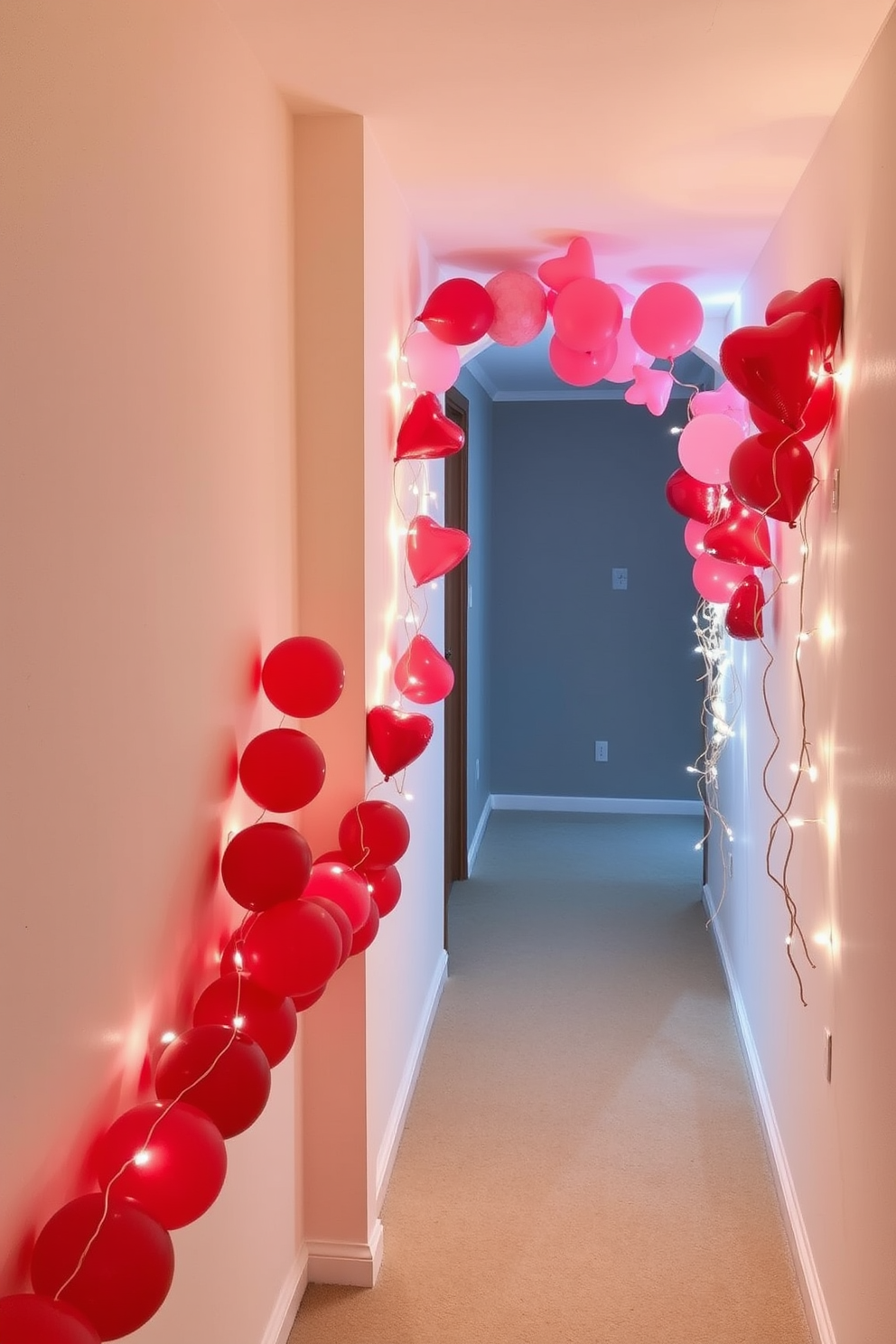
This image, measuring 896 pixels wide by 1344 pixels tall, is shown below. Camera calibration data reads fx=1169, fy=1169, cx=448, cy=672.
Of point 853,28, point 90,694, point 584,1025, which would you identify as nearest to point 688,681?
point 584,1025

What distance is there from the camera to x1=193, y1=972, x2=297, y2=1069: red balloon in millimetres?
1682

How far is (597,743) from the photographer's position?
21.4ft

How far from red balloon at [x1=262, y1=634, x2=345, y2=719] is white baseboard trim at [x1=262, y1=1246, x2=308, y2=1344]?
1183mm

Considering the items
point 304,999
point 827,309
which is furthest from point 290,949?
point 827,309

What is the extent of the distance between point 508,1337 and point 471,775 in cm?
359

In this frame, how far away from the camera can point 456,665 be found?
521 centimetres

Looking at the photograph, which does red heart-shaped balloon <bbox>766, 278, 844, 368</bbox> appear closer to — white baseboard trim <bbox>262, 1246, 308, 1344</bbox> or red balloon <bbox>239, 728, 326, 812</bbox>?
red balloon <bbox>239, 728, 326, 812</bbox>

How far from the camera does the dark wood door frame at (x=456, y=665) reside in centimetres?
509

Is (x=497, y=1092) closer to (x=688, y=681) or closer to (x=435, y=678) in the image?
(x=435, y=678)

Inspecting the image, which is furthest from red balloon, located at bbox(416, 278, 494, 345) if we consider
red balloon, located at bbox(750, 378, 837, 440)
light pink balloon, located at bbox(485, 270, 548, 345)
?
red balloon, located at bbox(750, 378, 837, 440)

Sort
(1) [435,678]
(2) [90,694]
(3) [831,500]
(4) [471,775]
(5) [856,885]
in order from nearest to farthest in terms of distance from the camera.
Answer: (2) [90,694] < (5) [856,885] < (3) [831,500] < (1) [435,678] < (4) [471,775]

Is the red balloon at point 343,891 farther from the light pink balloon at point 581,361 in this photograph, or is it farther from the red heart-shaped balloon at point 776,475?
the light pink balloon at point 581,361

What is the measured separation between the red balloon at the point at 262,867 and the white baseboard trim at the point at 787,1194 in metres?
1.33

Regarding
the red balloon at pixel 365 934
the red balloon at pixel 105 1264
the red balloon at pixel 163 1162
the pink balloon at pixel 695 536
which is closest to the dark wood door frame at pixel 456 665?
the pink balloon at pixel 695 536
